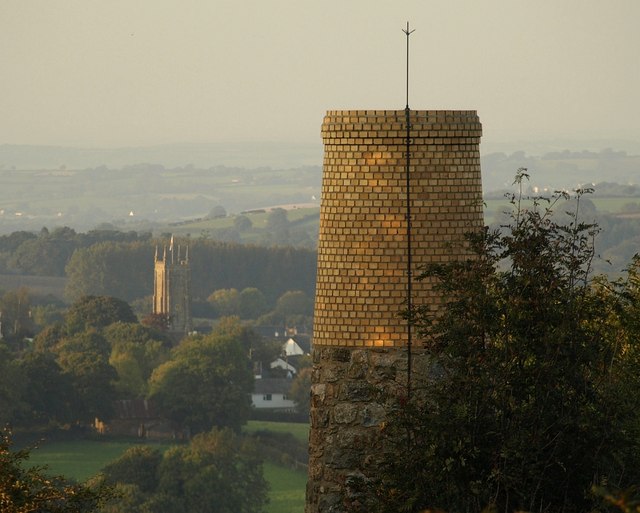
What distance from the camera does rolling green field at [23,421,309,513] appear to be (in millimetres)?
102188

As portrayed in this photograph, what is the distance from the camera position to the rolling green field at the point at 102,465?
4023 inches

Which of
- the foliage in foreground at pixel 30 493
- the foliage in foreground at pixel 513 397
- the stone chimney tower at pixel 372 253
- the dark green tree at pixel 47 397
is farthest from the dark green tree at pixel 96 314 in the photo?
the foliage in foreground at pixel 513 397

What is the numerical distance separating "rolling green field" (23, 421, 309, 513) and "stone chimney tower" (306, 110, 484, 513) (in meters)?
78.8

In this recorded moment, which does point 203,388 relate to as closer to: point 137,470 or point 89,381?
point 89,381

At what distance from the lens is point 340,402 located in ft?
59.6

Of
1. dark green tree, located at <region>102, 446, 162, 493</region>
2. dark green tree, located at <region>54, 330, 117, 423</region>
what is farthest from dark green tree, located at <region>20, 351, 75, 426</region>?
dark green tree, located at <region>102, 446, 162, 493</region>

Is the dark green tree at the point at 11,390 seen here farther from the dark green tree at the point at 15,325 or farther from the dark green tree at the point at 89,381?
the dark green tree at the point at 15,325

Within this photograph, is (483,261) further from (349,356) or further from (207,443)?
(207,443)

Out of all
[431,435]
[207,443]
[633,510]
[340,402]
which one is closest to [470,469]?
[431,435]

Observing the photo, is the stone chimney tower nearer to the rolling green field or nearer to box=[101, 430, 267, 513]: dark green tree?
box=[101, 430, 267, 513]: dark green tree

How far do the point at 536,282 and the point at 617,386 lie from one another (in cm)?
127

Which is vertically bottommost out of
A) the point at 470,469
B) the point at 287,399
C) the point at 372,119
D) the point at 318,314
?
the point at 287,399

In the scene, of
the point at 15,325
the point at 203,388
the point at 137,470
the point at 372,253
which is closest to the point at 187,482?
the point at 137,470

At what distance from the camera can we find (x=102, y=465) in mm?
107750
